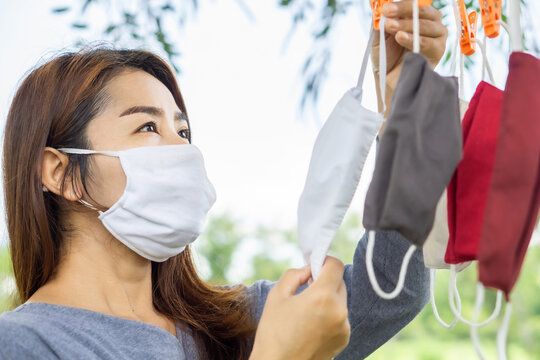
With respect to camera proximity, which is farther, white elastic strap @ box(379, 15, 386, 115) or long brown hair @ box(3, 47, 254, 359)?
long brown hair @ box(3, 47, 254, 359)

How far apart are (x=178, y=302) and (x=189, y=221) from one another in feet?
0.79

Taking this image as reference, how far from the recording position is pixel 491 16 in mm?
858

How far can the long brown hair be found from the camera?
1.33 m

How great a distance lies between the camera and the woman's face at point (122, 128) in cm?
130

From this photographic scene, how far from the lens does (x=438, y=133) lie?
2.39ft

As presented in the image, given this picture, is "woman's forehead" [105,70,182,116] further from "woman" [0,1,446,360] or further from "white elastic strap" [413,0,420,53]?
"white elastic strap" [413,0,420,53]

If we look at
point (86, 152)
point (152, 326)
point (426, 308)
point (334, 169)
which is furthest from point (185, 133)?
point (426, 308)

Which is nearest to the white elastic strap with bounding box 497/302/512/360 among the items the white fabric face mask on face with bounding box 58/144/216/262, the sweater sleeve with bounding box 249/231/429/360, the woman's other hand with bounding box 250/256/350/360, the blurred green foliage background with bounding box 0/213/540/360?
the woman's other hand with bounding box 250/256/350/360

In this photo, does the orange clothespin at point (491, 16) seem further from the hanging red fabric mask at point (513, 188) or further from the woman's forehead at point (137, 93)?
the woman's forehead at point (137, 93)

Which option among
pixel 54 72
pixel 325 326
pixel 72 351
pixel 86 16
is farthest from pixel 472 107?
pixel 86 16

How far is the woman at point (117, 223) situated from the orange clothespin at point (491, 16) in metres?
0.45

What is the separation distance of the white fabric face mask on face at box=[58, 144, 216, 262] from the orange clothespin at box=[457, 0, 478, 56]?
61 cm

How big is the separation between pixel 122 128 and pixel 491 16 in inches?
30.1

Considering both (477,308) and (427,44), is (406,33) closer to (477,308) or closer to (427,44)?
(427,44)
